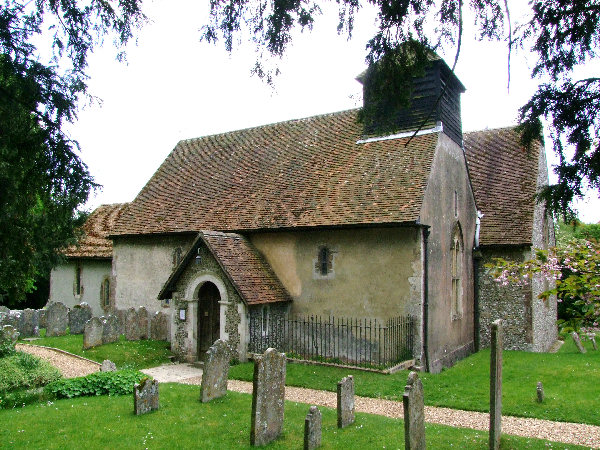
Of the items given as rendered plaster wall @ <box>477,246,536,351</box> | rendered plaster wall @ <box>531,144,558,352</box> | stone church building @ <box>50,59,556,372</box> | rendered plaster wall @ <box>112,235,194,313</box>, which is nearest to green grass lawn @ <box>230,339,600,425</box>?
stone church building @ <box>50,59,556,372</box>

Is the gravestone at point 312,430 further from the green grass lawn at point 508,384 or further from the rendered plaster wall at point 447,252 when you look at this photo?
the rendered plaster wall at point 447,252

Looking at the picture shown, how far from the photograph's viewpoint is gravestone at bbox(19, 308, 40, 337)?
19016 mm

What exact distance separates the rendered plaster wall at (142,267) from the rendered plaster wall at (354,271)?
453cm

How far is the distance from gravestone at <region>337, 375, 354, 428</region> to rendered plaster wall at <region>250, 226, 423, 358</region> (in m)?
5.91

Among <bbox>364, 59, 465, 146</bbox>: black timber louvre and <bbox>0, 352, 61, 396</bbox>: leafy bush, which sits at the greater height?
<bbox>364, 59, 465, 146</bbox>: black timber louvre

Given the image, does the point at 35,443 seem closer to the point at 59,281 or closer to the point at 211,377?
the point at 211,377

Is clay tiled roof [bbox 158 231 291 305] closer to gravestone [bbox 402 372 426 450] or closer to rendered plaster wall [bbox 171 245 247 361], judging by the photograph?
rendered plaster wall [bbox 171 245 247 361]

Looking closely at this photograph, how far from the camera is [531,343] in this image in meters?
18.2

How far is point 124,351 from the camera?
52.3 feet

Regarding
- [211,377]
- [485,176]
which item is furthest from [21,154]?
[485,176]

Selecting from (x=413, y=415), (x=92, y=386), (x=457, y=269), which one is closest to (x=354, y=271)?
(x=457, y=269)

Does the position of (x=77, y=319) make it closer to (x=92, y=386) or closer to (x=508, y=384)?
(x=92, y=386)

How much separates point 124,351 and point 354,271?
7875 mm

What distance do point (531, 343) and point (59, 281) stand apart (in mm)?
23975
